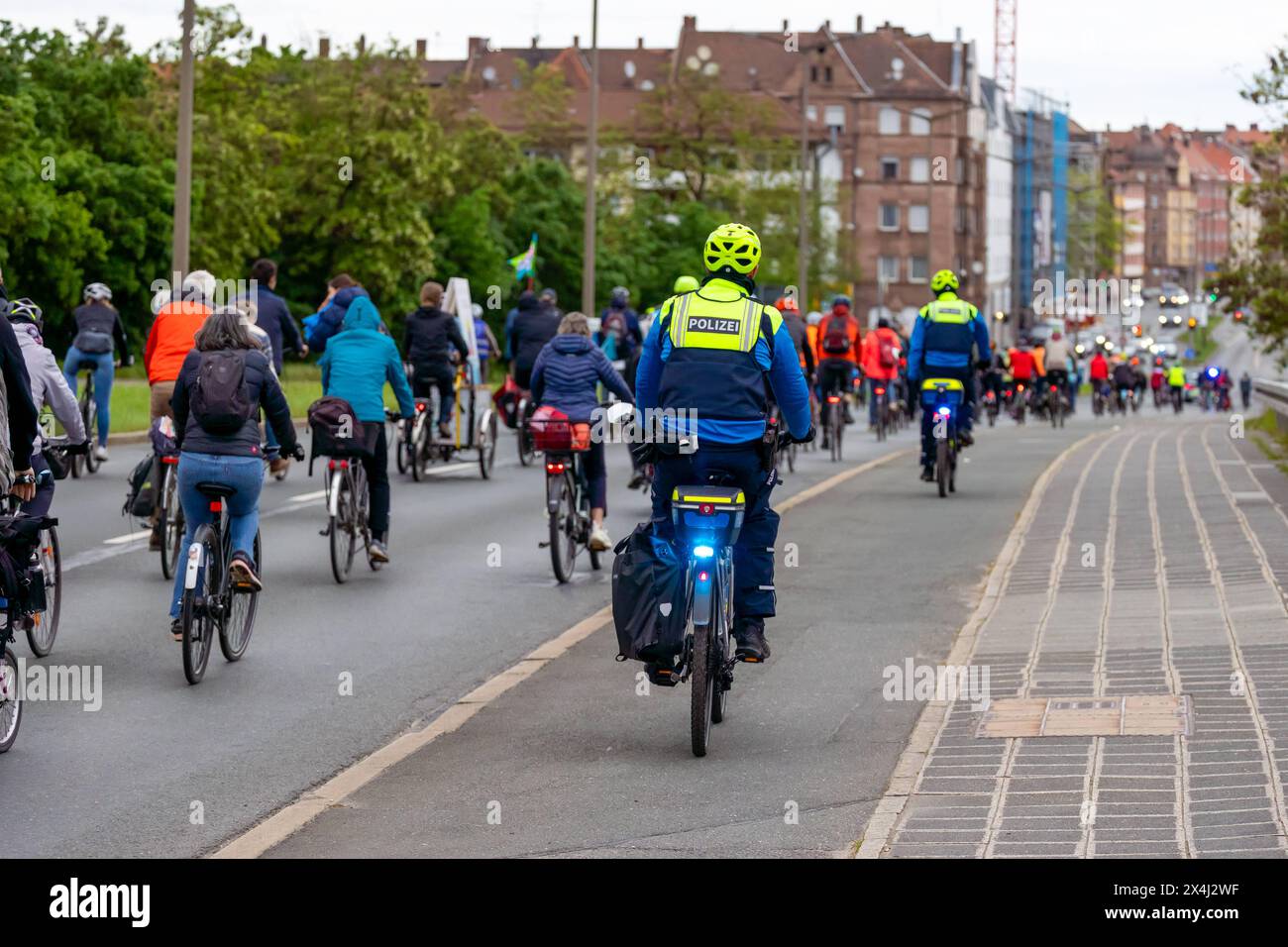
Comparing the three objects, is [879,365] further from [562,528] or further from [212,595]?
[212,595]

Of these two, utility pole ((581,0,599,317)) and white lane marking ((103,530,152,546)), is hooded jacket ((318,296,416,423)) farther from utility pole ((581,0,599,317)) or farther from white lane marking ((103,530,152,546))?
utility pole ((581,0,599,317))

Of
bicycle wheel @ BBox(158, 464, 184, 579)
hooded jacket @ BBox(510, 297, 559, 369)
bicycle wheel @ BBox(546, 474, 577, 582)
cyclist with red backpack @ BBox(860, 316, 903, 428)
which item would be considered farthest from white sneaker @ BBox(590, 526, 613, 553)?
cyclist with red backpack @ BBox(860, 316, 903, 428)

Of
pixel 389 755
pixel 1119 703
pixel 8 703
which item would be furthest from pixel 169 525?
pixel 1119 703

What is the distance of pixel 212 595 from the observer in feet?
34.9

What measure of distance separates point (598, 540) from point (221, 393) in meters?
4.80

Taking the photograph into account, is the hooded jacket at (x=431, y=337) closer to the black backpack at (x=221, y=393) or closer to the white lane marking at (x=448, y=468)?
the white lane marking at (x=448, y=468)

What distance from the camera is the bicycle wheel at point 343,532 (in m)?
14.4

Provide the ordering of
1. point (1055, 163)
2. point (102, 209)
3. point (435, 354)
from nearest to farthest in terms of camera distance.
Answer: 1. point (435, 354)
2. point (102, 209)
3. point (1055, 163)

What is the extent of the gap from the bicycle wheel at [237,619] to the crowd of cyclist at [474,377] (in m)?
0.15

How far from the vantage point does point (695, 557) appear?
866 cm

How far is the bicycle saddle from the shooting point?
10.7m
